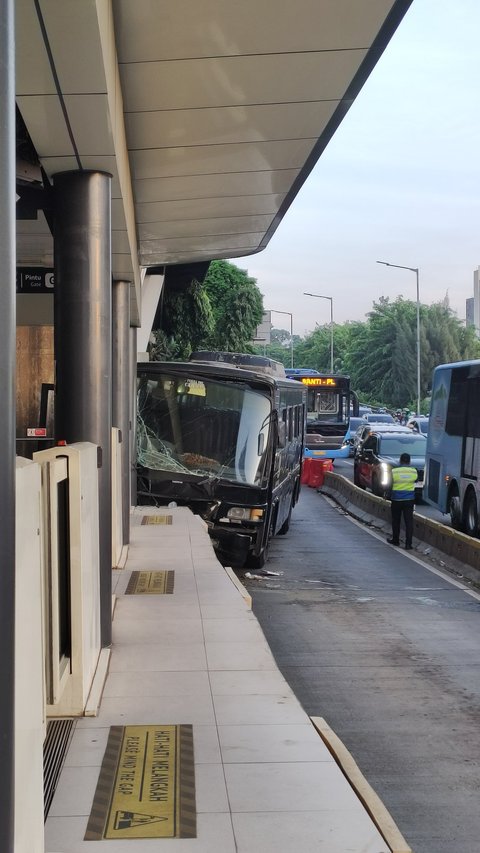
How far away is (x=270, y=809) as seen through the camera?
4.57 m

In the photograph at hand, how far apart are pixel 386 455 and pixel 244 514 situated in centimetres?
1346

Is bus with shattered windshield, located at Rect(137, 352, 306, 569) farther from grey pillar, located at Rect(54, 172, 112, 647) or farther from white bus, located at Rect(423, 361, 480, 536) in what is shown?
A: grey pillar, located at Rect(54, 172, 112, 647)

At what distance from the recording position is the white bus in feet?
66.0

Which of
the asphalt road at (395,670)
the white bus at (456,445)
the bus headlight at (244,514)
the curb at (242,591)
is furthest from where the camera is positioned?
the white bus at (456,445)

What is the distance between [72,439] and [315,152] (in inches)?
152

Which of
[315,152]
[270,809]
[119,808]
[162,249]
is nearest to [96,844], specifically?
[119,808]

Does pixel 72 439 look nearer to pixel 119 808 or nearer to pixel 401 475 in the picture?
pixel 119 808

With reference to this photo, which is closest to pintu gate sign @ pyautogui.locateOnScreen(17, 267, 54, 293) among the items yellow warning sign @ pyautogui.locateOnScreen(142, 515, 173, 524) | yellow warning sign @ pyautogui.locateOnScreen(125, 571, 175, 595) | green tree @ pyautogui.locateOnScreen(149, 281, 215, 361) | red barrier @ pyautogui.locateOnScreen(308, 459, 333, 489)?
yellow warning sign @ pyautogui.locateOnScreen(125, 571, 175, 595)

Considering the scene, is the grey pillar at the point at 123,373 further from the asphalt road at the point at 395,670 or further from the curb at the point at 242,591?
the asphalt road at the point at 395,670

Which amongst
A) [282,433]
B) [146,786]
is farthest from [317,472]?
[146,786]

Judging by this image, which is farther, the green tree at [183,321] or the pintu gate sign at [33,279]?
the green tree at [183,321]

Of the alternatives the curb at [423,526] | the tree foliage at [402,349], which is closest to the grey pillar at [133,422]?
the curb at [423,526]

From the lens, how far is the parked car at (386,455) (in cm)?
2808

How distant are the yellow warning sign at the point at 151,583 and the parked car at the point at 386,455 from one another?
16.5 metres
